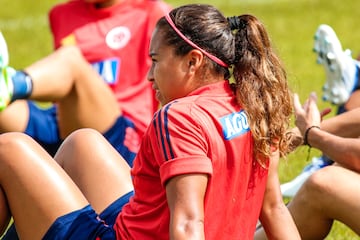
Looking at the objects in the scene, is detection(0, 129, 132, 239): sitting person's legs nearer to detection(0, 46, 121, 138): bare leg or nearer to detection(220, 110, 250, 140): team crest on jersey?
detection(220, 110, 250, 140): team crest on jersey

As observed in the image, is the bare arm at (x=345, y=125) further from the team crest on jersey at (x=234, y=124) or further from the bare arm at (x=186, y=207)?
the bare arm at (x=186, y=207)

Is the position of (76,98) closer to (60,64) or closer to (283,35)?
(60,64)

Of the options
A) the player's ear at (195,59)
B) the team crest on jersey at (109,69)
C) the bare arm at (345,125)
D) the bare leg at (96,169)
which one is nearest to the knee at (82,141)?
the bare leg at (96,169)

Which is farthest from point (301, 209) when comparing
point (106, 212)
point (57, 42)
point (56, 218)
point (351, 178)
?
point (57, 42)

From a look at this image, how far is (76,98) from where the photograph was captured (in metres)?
5.53

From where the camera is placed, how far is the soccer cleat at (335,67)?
508 centimetres

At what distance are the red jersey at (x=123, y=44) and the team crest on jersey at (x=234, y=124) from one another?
2.49 metres

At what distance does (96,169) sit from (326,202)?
2.99 feet

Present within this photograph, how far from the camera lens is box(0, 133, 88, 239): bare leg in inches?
140

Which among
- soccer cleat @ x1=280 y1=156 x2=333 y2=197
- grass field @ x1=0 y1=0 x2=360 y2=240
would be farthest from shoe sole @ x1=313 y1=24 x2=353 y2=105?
grass field @ x1=0 y1=0 x2=360 y2=240

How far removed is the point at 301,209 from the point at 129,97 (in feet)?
6.71

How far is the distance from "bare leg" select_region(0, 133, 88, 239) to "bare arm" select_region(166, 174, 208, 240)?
57 centimetres

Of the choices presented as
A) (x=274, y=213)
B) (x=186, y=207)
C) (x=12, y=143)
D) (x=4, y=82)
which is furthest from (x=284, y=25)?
(x=186, y=207)

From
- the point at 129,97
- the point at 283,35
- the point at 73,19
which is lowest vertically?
the point at 283,35
